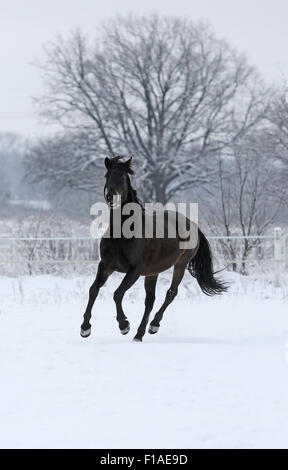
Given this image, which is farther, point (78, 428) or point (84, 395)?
point (84, 395)

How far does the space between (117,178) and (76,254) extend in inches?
466

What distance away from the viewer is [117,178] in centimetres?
698

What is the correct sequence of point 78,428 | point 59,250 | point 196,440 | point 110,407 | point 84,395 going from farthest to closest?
point 59,250 < point 84,395 < point 110,407 < point 78,428 < point 196,440

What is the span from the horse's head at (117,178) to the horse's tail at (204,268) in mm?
2107

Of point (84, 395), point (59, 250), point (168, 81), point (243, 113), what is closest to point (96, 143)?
point (168, 81)

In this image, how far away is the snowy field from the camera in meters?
3.86

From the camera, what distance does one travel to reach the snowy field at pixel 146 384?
3.86 metres

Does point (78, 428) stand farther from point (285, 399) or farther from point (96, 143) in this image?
point (96, 143)

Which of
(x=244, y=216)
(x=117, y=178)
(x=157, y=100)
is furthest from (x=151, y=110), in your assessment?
(x=117, y=178)

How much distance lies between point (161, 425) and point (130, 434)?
0.24m

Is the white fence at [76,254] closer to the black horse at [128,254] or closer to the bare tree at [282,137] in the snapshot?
the bare tree at [282,137]

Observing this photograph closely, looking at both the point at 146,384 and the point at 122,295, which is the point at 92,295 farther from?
the point at 146,384

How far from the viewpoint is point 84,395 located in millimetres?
4809

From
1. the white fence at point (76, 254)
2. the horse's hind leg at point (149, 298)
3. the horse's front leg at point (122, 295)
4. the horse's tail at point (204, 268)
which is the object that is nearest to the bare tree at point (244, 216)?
the white fence at point (76, 254)
